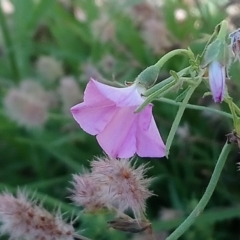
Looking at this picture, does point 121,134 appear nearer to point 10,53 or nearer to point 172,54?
point 172,54

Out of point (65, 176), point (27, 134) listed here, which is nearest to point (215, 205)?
point (65, 176)

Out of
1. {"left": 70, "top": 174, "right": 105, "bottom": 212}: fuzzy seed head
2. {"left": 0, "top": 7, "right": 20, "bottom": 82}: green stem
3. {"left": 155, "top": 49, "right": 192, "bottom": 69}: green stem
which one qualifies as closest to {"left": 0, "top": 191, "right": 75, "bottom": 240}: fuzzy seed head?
{"left": 70, "top": 174, "right": 105, "bottom": 212}: fuzzy seed head

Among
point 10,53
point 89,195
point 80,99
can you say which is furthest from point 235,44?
point 10,53

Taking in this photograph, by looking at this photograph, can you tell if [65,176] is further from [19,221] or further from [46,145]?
[19,221]

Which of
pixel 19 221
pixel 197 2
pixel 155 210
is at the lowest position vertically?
pixel 155 210

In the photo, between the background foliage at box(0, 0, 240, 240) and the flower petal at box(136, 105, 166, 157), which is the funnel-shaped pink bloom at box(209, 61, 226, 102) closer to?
the flower petal at box(136, 105, 166, 157)
